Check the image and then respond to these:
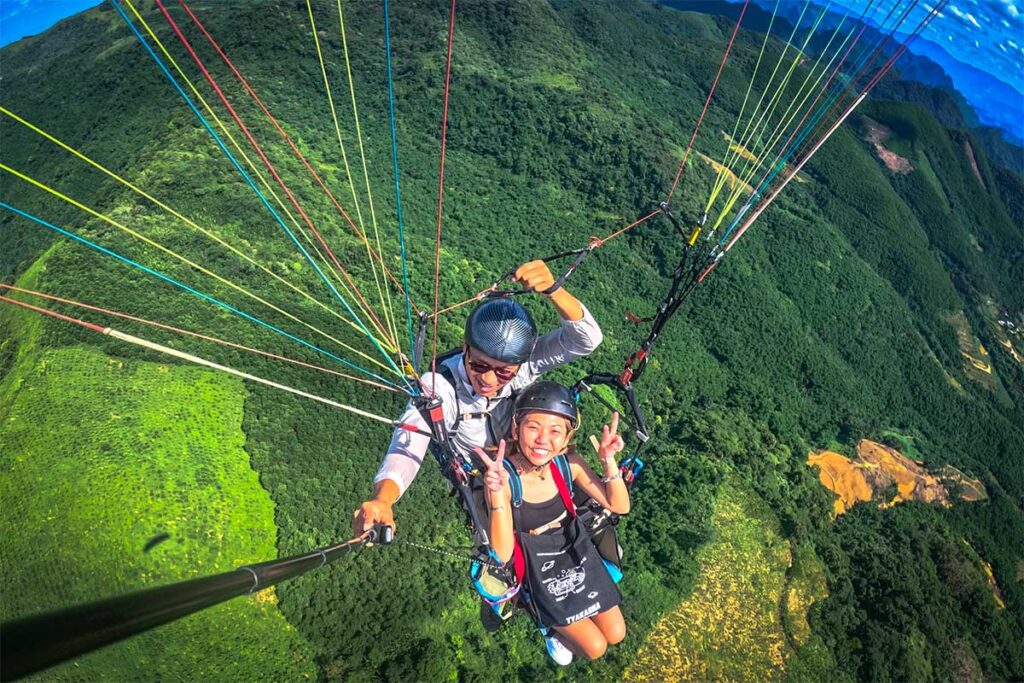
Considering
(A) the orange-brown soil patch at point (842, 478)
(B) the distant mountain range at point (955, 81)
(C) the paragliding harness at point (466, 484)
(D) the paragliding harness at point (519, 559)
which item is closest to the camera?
(C) the paragliding harness at point (466, 484)

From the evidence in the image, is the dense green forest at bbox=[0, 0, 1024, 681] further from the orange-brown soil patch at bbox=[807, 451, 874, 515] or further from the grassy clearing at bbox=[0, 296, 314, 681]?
the orange-brown soil patch at bbox=[807, 451, 874, 515]

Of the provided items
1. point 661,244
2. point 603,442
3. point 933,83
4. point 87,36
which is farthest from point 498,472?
point 933,83

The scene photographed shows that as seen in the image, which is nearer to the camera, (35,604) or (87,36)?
(35,604)

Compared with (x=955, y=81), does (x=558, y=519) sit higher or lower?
higher

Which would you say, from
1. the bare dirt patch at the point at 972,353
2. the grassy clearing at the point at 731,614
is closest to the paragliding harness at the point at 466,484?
the grassy clearing at the point at 731,614

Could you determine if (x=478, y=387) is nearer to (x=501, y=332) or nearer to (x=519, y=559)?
(x=501, y=332)

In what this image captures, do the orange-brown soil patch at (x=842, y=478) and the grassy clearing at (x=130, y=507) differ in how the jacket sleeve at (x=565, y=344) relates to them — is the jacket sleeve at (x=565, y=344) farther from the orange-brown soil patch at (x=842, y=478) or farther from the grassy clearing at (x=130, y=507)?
the orange-brown soil patch at (x=842, y=478)

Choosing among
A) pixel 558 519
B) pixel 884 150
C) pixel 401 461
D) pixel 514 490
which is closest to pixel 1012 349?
pixel 884 150

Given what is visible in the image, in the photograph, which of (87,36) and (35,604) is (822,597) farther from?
(87,36)
